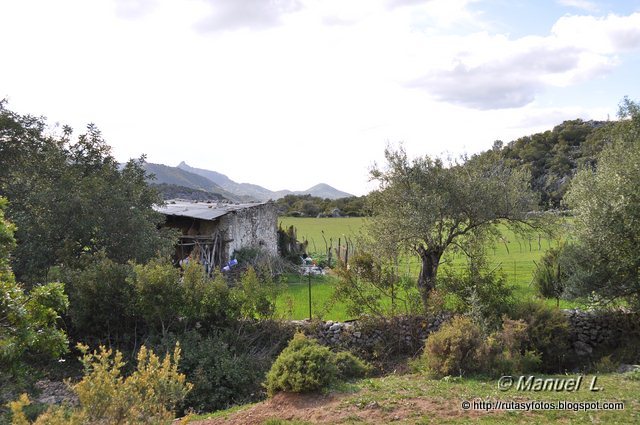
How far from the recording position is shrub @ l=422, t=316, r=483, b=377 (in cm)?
1134

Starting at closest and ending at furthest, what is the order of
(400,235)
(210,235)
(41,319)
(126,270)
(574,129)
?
(41,319)
(126,270)
(400,235)
(210,235)
(574,129)

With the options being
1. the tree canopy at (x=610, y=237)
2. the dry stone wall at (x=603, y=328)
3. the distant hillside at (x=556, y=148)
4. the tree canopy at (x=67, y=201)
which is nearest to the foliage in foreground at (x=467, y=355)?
the dry stone wall at (x=603, y=328)

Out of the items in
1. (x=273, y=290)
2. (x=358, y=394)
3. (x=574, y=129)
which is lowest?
(x=358, y=394)

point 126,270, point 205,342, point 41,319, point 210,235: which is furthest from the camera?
point 210,235

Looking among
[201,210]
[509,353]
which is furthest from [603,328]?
[201,210]

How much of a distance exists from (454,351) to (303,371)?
3.62 metres

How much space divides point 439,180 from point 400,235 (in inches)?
100

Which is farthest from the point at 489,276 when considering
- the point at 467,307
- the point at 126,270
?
the point at 126,270

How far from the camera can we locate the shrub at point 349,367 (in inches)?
483

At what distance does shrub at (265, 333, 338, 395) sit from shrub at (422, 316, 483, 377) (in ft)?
8.01

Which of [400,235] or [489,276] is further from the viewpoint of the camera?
[400,235]

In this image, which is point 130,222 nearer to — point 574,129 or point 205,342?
point 205,342

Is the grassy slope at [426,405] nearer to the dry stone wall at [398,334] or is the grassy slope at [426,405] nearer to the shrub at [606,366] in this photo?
the shrub at [606,366]

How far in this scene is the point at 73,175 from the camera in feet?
59.0
